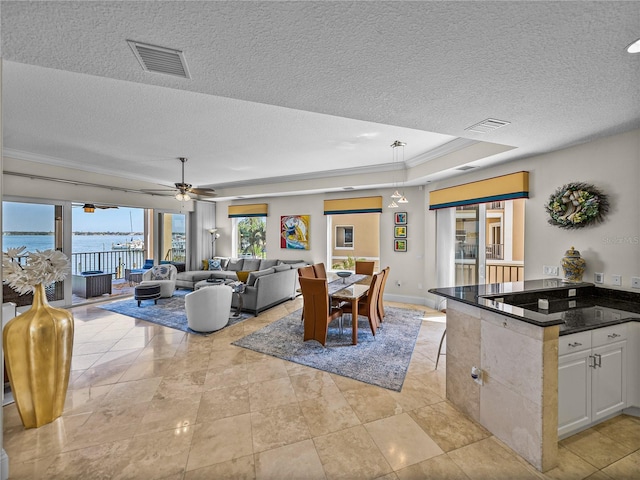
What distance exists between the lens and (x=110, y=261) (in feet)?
27.4

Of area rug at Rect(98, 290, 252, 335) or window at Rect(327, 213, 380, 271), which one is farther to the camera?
window at Rect(327, 213, 380, 271)

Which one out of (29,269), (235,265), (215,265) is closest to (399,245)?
(235,265)

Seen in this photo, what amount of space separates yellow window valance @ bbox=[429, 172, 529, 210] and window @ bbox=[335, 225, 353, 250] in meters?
4.68

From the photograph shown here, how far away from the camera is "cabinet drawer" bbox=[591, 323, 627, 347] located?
6.55 ft

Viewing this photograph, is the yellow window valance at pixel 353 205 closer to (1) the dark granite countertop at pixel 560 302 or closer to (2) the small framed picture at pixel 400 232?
(2) the small framed picture at pixel 400 232

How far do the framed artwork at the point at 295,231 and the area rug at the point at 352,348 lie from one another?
9.39 ft

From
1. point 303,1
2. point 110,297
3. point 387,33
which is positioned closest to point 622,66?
point 387,33

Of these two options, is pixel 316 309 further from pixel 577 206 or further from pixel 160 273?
pixel 160 273

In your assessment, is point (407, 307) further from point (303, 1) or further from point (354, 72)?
point (303, 1)

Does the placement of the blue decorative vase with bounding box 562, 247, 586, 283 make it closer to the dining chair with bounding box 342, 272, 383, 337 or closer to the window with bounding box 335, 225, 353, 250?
the dining chair with bounding box 342, 272, 383, 337

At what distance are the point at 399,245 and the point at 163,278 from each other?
533 centimetres

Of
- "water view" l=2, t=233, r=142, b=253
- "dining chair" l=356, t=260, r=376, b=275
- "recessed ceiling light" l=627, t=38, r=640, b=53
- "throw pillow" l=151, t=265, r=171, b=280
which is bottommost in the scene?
"throw pillow" l=151, t=265, r=171, b=280

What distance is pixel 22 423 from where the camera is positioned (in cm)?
213

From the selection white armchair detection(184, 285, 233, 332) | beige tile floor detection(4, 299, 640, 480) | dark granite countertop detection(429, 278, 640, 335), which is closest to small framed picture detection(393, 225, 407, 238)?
dark granite countertop detection(429, 278, 640, 335)
